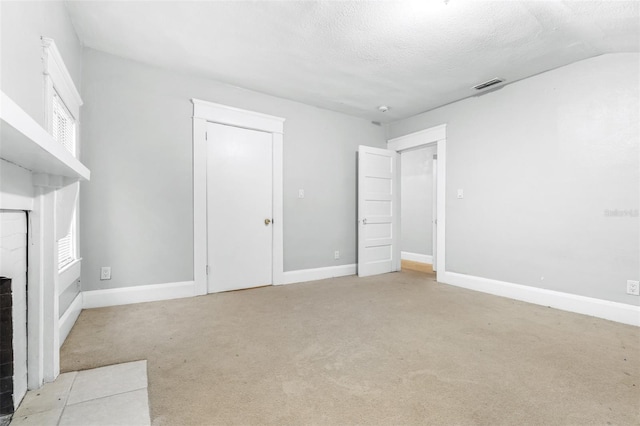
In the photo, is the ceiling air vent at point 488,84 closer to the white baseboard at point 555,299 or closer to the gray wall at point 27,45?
the white baseboard at point 555,299

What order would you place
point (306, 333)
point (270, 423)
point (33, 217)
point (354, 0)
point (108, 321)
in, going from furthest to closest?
point (108, 321) → point (306, 333) → point (354, 0) → point (33, 217) → point (270, 423)

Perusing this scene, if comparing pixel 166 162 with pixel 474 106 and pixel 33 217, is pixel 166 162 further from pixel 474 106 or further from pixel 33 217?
pixel 474 106

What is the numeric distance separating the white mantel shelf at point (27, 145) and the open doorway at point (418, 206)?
510 centimetres

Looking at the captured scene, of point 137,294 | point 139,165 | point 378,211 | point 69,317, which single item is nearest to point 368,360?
point 69,317

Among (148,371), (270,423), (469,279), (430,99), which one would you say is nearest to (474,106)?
(430,99)

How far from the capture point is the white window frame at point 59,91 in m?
1.79

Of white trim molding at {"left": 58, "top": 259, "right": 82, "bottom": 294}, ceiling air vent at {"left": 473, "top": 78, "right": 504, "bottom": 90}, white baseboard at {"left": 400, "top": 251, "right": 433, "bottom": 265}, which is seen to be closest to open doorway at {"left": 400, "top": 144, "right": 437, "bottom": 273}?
white baseboard at {"left": 400, "top": 251, "right": 433, "bottom": 265}

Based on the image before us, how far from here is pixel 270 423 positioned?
4.28 feet

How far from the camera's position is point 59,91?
2.08m

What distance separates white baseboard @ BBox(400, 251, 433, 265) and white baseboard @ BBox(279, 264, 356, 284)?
5.80 feet

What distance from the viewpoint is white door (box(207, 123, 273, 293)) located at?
3.40 metres

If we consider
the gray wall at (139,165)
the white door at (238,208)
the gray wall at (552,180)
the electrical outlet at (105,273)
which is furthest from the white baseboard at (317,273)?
the electrical outlet at (105,273)

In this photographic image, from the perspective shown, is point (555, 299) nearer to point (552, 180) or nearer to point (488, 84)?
point (552, 180)

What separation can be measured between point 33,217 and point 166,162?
1.74m
